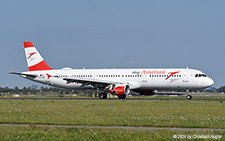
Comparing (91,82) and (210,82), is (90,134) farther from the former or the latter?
(91,82)

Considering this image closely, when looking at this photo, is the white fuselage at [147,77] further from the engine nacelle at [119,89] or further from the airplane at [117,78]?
the engine nacelle at [119,89]

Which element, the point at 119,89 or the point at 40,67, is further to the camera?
the point at 40,67

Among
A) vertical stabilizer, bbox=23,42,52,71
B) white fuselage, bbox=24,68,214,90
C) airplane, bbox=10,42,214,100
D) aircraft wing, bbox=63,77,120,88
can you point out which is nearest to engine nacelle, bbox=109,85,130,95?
airplane, bbox=10,42,214,100

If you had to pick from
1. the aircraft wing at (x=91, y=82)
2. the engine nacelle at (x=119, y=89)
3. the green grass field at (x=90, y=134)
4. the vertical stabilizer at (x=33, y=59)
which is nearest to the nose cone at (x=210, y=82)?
the engine nacelle at (x=119, y=89)

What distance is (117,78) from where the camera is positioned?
58.0 meters

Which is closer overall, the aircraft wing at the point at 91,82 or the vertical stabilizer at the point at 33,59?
the aircraft wing at the point at 91,82

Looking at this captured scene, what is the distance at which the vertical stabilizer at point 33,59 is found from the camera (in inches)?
2576

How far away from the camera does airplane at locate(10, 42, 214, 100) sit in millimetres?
53688

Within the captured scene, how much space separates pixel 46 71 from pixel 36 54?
157 inches

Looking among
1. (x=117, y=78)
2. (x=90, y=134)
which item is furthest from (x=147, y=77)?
(x=90, y=134)

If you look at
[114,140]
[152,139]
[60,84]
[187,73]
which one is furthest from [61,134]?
[60,84]

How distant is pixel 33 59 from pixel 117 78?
16488 millimetres

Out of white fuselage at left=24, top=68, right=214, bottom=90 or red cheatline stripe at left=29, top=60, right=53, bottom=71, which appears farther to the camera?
red cheatline stripe at left=29, top=60, right=53, bottom=71

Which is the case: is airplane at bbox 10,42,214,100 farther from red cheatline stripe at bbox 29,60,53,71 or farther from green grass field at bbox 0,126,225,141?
green grass field at bbox 0,126,225,141
